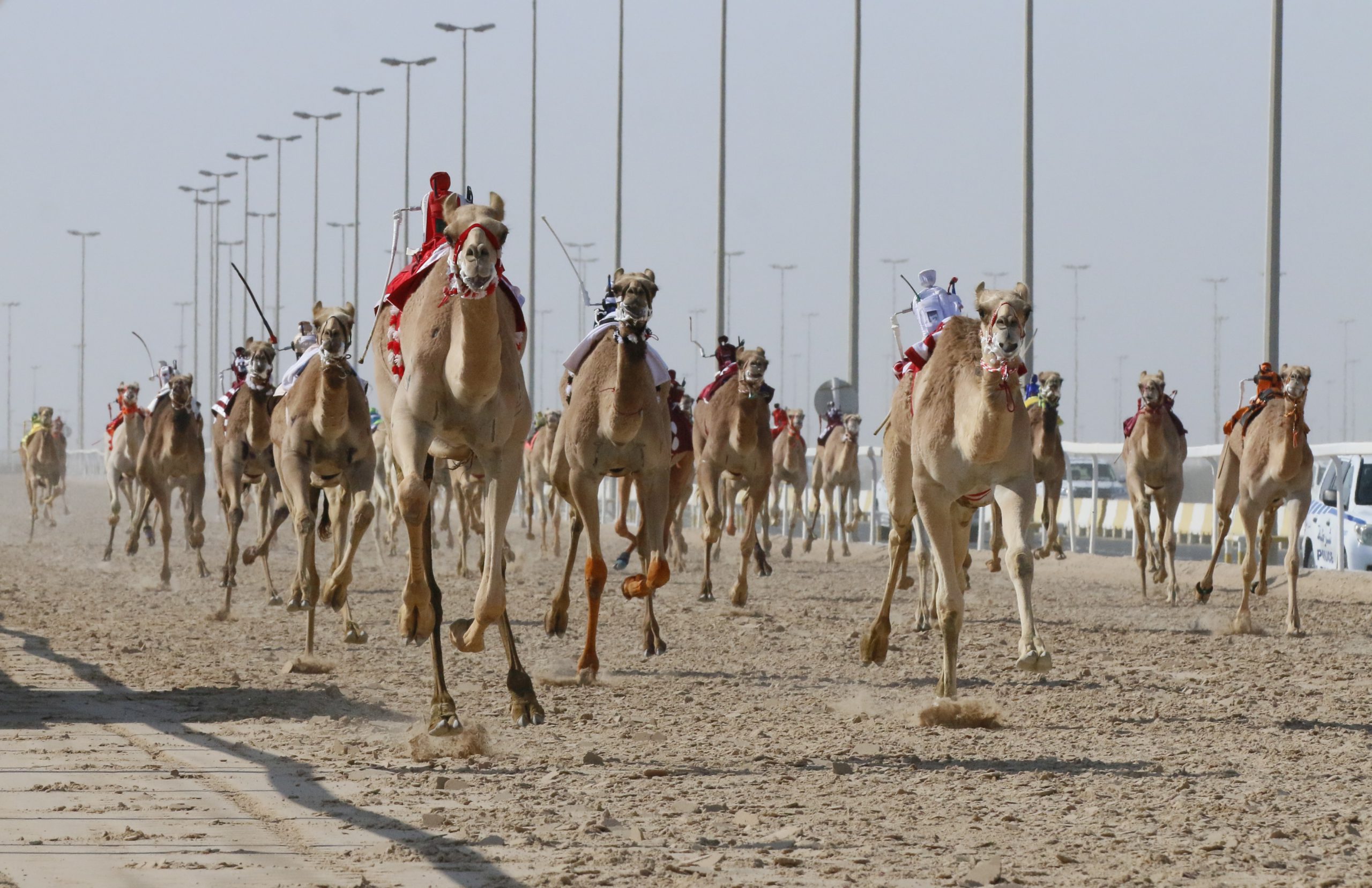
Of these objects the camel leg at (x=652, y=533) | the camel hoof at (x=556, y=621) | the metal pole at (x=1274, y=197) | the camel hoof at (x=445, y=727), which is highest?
the metal pole at (x=1274, y=197)

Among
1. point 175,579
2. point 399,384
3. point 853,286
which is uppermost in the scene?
point 853,286

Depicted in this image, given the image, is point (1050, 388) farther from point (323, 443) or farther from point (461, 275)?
point (461, 275)

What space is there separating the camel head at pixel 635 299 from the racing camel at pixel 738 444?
24.3 feet

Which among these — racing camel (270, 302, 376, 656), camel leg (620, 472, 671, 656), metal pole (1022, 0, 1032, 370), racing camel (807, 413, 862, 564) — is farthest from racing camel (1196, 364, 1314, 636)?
racing camel (807, 413, 862, 564)

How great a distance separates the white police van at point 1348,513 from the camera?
21167 millimetres

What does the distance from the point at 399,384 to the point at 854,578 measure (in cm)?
A: 1562

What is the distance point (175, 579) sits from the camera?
2405 centimetres

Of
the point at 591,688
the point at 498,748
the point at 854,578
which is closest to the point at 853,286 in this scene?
the point at 854,578

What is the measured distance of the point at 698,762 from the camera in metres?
9.10

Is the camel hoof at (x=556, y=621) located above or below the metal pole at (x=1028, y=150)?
below

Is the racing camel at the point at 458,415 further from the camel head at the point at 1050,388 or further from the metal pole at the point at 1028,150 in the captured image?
the metal pole at the point at 1028,150

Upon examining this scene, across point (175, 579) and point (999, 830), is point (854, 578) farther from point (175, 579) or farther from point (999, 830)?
point (999, 830)

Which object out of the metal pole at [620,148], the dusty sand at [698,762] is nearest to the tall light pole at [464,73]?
the metal pole at [620,148]

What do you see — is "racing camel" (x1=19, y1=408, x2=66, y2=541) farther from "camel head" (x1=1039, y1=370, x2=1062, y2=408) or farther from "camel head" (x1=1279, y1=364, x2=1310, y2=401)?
"camel head" (x1=1279, y1=364, x2=1310, y2=401)
